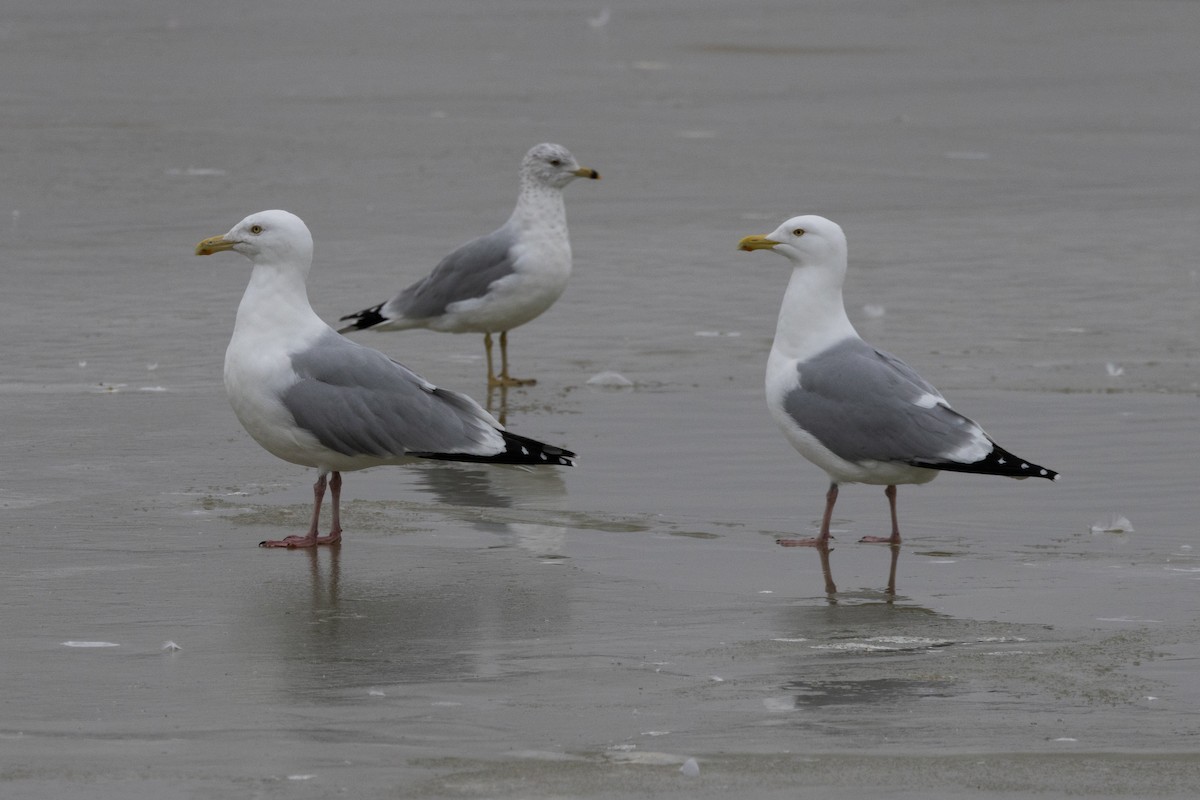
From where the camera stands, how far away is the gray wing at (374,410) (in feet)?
25.0

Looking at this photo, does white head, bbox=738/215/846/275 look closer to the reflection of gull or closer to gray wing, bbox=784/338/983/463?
gray wing, bbox=784/338/983/463

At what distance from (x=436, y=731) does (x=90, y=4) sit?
26.1 meters

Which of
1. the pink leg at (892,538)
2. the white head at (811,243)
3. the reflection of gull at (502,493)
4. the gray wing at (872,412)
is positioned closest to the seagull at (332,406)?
the reflection of gull at (502,493)

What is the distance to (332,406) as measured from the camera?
7.64 m

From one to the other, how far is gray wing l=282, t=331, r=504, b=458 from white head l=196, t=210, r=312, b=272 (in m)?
0.41

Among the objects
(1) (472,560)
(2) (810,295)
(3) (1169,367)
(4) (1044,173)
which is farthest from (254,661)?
(4) (1044,173)

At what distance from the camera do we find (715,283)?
13578mm

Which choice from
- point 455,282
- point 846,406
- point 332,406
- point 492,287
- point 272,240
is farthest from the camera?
point 455,282

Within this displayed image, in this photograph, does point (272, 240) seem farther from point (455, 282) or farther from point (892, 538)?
point (455, 282)

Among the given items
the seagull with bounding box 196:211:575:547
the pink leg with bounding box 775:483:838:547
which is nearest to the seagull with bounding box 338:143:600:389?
the seagull with bounding box 196:211:575:547

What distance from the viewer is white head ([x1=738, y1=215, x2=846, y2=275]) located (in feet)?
27.3

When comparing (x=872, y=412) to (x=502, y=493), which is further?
(x=502, y=493)

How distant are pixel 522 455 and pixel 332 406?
0.74 metres

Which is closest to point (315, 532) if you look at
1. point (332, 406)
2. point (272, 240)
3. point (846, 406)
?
point (332, 406)
